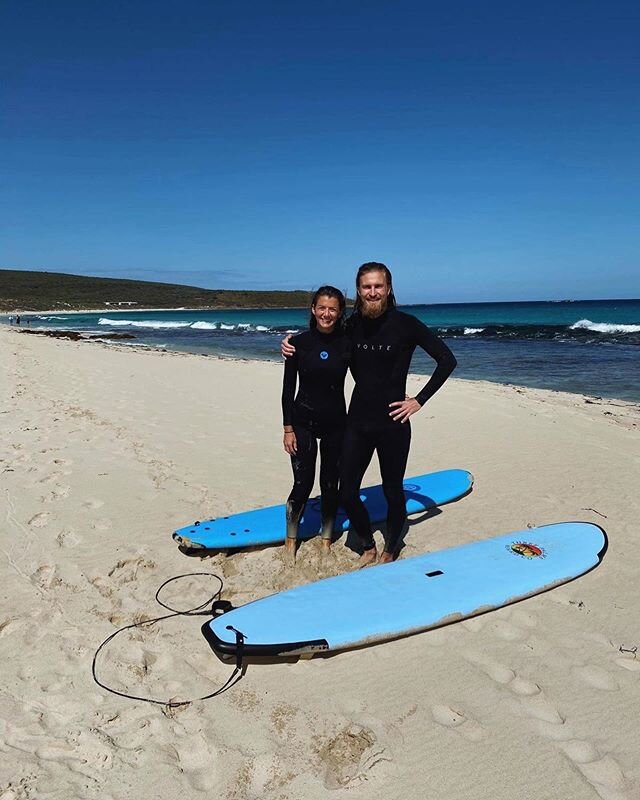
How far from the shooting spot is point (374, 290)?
3.22m

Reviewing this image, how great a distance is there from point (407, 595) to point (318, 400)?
1.30 m

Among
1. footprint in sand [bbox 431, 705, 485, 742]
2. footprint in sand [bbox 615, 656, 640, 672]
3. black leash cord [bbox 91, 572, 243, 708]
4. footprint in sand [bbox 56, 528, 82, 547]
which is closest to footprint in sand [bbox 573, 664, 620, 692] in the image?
footprint in sand [bbox 615, 656, 640, 672]

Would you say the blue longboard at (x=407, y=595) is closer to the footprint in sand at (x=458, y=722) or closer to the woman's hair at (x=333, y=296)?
the footprint in sand at (x=458, y=722)

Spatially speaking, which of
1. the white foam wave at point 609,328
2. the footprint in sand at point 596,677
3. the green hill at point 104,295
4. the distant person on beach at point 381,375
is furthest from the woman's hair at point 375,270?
the green hill at point 104,295

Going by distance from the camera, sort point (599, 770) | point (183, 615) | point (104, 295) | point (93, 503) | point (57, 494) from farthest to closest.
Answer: point (104, 295) < point (57, 494) < point (93, 503) < point (183, 615) < point (599, 770)

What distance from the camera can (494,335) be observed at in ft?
100

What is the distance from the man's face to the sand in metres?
1.81

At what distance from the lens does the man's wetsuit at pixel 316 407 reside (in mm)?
3434

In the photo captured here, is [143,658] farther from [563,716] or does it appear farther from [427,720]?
[563,716]

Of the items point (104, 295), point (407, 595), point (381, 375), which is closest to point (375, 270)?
point (381, 375)

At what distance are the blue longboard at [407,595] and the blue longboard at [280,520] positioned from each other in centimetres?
82

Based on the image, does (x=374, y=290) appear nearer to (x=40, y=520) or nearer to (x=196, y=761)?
(x=196, y=761)

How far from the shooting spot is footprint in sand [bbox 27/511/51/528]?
4.25 meters

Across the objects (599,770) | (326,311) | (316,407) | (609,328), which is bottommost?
(599,770)
